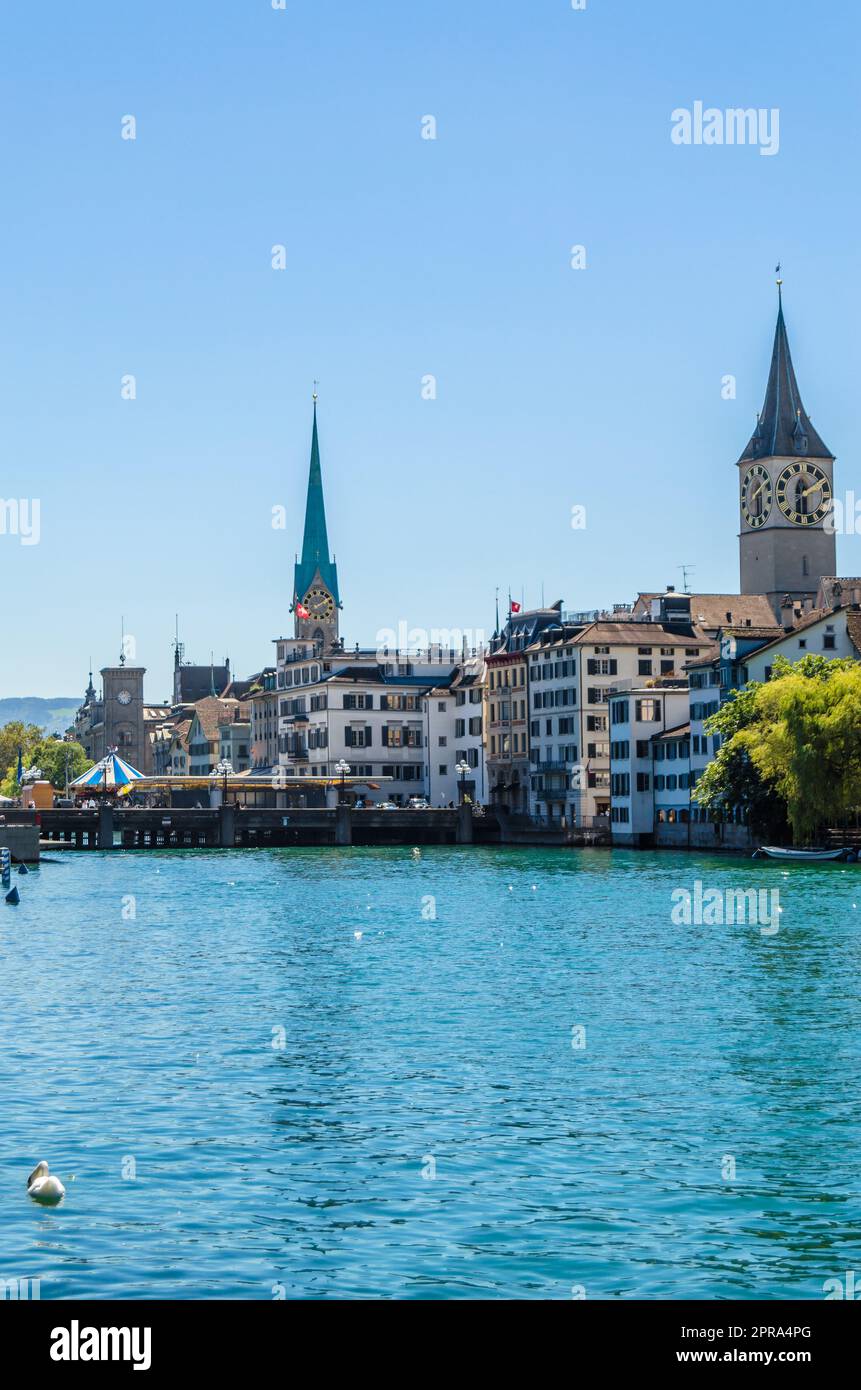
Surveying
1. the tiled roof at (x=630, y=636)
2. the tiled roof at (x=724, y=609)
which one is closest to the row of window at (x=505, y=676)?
the tiled roof at (x=724, y=609)

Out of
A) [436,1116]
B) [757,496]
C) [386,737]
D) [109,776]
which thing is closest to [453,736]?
[386,737]

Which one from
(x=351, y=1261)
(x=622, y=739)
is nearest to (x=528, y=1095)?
(x=351, y=1261)

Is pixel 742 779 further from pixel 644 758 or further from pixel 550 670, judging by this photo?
pixel 550 670

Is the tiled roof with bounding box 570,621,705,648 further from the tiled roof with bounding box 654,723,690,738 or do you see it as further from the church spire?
the church spire

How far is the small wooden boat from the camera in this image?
97875 millimetres

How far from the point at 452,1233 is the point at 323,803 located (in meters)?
165

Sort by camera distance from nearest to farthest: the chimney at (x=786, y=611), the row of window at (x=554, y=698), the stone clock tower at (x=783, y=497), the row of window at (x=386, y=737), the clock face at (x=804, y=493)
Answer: the row of window at (x=554, y=698) → the chimney at (x=786, y=611) → the stone clock tower at (x=783, y=497) → the clock face at (x=804, y=493) → the row of window at (x=386, y=737)

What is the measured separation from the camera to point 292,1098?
28172 mm

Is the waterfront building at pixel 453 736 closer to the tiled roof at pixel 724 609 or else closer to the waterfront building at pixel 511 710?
the waterfront building at pixel 511 710

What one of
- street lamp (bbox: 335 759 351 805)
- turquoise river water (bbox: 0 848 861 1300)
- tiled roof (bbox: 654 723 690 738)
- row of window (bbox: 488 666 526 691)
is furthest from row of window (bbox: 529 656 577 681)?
turquoise river water (bbox: 0 848 861 1300)

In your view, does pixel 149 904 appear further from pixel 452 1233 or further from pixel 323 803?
pixel 323 803

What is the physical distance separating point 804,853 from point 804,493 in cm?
9212

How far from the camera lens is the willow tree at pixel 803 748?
97.2m
